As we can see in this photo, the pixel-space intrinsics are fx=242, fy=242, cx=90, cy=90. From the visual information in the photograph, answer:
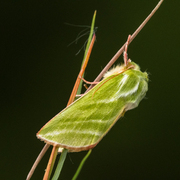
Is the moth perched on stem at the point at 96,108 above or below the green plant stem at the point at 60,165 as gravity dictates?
above

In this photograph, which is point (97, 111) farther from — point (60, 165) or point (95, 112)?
point (60, 165)

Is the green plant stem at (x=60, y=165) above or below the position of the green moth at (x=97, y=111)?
below

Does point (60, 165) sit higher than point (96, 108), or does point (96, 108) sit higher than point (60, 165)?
point (96, 108)

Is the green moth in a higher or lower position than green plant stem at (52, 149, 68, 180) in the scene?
higher

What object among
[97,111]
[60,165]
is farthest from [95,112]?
[60,165]

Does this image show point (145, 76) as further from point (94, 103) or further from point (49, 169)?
point (49, 169)
